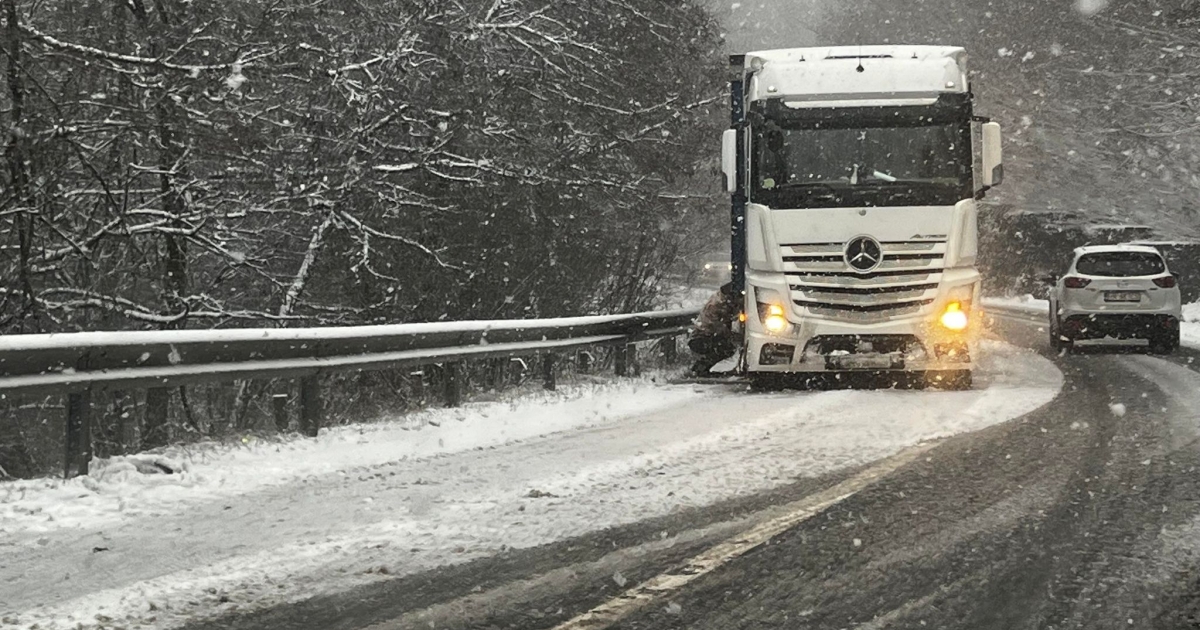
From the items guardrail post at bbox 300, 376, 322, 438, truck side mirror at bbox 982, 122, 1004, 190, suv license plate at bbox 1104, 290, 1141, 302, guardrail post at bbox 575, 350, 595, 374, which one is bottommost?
guardrail post at bbox 575, 350, 595, 374

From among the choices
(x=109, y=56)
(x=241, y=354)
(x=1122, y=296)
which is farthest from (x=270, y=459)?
(x=1122, y=296)

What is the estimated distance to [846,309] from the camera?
12875mm

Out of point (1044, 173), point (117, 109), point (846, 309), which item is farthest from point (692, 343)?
point (1044, 173)

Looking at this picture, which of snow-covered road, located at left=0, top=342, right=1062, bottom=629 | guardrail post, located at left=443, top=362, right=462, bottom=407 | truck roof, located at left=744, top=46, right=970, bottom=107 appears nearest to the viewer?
snow-covered road, located at left=0, top=342, right=1062, bottom=629

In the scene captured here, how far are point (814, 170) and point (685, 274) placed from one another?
19.8 m

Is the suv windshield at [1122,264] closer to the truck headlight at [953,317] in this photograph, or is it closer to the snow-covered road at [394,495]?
the truck headlight at [953,317]

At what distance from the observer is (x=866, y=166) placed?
12.8m

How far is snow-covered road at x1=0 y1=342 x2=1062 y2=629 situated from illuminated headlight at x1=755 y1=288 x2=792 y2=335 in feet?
4.11

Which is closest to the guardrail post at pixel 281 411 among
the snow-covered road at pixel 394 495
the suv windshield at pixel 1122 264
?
the snow-covered road at pixel 394 495

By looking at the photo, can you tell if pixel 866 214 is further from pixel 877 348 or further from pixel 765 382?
pixel 765 382

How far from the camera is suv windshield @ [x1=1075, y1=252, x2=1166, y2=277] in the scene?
19859 millimetres

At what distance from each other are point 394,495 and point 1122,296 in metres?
15.6

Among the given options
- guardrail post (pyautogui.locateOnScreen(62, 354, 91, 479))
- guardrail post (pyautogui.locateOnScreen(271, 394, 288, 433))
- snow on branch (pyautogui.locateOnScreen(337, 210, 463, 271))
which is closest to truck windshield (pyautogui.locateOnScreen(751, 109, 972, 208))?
snow on branch (pyautogui.locateOnScreen(337, 210, 463, 271))

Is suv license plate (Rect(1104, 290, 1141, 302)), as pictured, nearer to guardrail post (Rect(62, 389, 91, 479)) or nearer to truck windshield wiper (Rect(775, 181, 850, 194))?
truck windshield wiper (Rect(775, 181, 850, 194))
